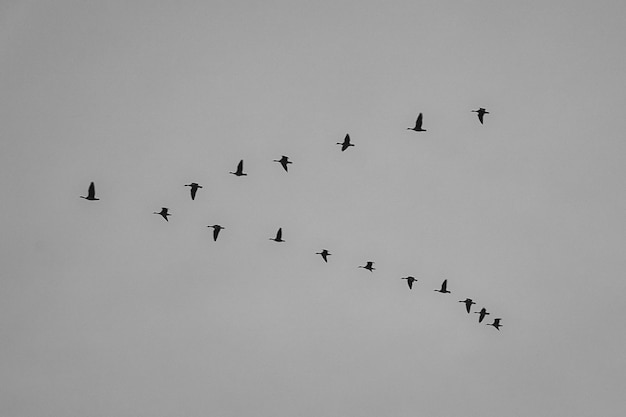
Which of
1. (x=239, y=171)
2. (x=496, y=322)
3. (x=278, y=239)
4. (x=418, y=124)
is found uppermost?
(x=418, y=124)

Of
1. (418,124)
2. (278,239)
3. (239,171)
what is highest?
(418,124)

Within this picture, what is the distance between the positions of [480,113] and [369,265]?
65.5ft

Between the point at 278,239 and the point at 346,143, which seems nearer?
the point at 346,143

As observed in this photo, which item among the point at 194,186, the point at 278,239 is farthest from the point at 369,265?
the point at 194,186

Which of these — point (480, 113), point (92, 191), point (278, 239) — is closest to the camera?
point (92, 191)

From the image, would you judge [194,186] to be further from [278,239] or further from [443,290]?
[443,290]

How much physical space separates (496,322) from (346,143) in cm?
2694

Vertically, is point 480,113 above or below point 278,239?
above

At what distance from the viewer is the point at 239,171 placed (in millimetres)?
75750

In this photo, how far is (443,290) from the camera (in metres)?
83.4

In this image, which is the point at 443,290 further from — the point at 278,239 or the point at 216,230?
the point at 216,230

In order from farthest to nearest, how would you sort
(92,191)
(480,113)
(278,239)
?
(278,239)
(480,113)
(92,191)

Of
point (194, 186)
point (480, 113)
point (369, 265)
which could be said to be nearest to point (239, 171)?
point (194, 186)

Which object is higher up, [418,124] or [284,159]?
[418,124]
